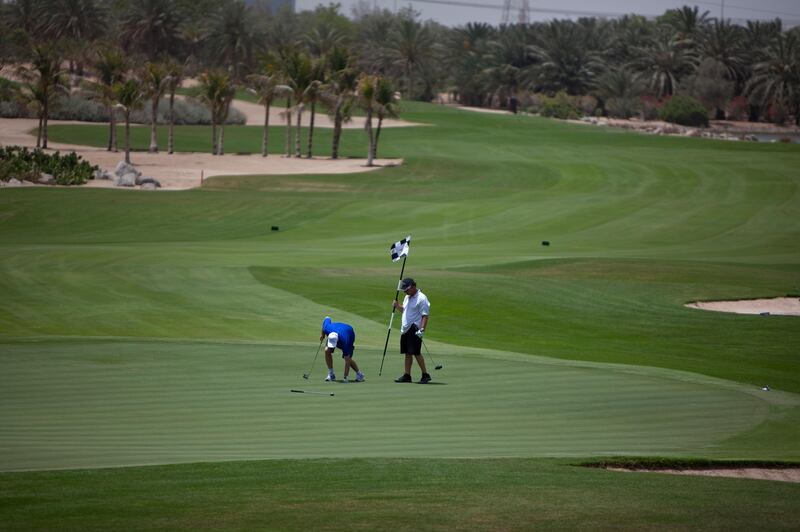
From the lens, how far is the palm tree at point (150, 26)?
13112 cm

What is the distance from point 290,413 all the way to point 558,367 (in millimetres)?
6991

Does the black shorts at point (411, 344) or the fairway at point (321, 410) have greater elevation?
the black shorts at point (411, 344)

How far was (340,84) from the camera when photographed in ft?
257

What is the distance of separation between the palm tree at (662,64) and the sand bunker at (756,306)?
11093cm

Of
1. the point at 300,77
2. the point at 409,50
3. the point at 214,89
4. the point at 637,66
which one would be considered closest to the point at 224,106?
the point at 214,89

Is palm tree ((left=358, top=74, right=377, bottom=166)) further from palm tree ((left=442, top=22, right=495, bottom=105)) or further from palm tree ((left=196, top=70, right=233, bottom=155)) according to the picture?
palm tree ((left=442, top=22, right=495, bottom=105))

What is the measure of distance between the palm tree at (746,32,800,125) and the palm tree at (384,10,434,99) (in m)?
41.2

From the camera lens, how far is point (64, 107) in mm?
101188

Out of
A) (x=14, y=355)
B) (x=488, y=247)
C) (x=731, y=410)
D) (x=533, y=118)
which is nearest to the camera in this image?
(x=731, y=410)

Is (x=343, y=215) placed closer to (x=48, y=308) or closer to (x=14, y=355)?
(x=48, y=308)

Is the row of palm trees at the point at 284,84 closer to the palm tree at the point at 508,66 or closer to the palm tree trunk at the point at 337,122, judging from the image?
the palm tree trunk at the point at 337,122

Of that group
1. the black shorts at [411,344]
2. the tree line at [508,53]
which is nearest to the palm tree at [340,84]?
the tree line at [508,53]

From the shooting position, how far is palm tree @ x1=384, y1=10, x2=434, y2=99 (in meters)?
147

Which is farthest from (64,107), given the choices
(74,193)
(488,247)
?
(488,247)
